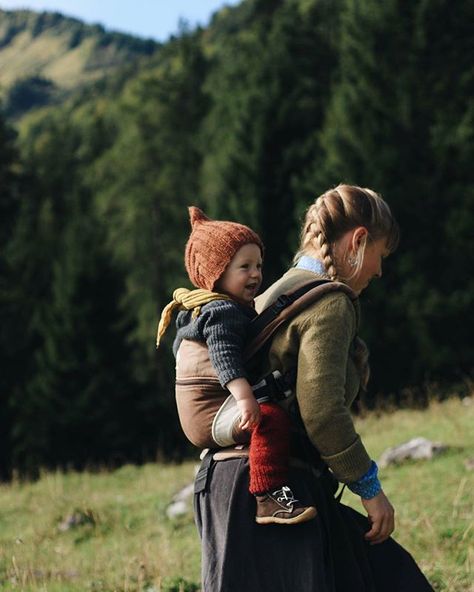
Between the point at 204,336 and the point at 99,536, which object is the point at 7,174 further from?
the point at 204,336

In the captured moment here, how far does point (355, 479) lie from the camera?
7.93 ft

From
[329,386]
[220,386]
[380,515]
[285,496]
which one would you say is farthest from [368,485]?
[220,386]

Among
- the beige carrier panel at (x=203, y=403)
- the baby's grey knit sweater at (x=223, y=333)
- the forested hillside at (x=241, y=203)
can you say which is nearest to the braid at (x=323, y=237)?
the baby's grey knit sweater at (x=223, y=333)

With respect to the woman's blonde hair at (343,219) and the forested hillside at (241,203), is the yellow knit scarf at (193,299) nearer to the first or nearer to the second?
the woman's blonde hair at (343,219)

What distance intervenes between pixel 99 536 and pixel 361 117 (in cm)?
1561

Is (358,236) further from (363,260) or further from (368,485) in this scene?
(368,485)

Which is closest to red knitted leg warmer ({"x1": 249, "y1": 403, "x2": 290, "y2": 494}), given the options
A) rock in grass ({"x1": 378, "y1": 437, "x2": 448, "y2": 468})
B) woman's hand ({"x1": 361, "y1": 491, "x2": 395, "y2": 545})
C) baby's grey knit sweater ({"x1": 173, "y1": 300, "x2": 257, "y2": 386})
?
baby's grey knit sweater ({"x1": 173, "y1": 300, "x2": 257, "y2": 386})

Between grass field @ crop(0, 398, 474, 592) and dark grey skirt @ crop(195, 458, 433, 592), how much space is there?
1.82m

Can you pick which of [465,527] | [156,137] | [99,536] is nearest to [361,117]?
[156,137]

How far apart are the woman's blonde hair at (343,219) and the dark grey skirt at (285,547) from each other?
2.17ft

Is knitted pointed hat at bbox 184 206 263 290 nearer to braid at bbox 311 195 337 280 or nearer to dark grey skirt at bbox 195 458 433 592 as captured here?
braid at bbox 311 195 337 280

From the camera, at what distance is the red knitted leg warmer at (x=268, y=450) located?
2.41 meters

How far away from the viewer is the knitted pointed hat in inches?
101

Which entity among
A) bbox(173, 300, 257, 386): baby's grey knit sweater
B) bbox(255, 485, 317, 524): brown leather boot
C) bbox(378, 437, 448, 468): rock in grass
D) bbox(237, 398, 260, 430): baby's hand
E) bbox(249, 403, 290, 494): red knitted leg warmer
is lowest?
bbox(378, 437, 448, 468): rock in grass
